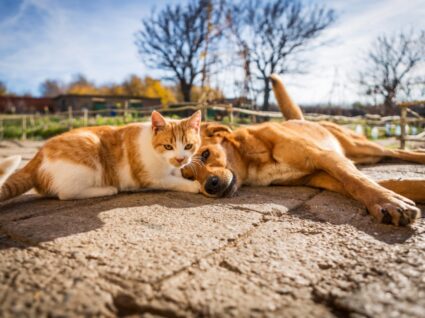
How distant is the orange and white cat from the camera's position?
2.23 meters

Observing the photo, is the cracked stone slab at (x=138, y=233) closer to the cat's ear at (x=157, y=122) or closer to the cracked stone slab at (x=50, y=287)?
the cracked stone slab at (x=50, y=287)

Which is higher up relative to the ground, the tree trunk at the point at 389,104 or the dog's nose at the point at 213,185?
the tree trunk at the point at 389,104

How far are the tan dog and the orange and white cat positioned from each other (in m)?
0.17

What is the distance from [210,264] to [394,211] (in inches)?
40.7

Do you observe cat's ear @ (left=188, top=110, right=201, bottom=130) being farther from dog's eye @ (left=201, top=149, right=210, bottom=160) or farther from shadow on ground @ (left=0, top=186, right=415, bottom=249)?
shadow on ground @ (left=0, top=186, right=415, bottom=249)

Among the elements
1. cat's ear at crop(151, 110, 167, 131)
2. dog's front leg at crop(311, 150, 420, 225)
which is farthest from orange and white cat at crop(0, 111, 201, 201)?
dog's front leg at crop(311, 150, 420, 225)

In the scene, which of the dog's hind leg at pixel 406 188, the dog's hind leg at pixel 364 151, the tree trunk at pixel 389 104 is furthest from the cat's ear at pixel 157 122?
the tree trunk at pixel 389 104

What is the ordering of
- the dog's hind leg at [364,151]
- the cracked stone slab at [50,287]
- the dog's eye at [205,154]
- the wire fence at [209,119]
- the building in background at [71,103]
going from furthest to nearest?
the building in background at [71,103] < the wire fence at [209,119] < the dog's hind leg at [364,151] < the dog's eye at [205,154] < the cracked stone slab at [50,287]

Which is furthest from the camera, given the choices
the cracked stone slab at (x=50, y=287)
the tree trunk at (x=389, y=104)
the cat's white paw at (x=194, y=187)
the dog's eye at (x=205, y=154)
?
the tree trunk at (x=389, y=104)

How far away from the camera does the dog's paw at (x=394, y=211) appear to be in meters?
1.43

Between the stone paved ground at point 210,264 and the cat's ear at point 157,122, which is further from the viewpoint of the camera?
the cat's ear at point 157,122

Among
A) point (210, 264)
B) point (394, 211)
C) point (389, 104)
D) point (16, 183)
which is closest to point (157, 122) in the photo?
point (16, 183)

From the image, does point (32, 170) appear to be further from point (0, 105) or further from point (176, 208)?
point (0, 105)

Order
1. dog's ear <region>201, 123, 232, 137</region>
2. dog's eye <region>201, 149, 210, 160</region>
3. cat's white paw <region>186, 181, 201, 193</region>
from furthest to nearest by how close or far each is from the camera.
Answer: dog's ear <region>201, 123, 232, 137</region>
dog's eye <region>201, 149, 210, 160</region>
cat's white paw <region>186, 181, 201, 193</region>
